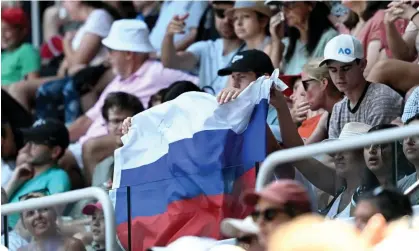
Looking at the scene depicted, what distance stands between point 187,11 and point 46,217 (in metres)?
4.37

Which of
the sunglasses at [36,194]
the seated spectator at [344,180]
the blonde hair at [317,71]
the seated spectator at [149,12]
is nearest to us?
the seated spectator at [344,180]

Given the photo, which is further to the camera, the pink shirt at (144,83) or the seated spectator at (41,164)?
the pink shirt at (144,83)

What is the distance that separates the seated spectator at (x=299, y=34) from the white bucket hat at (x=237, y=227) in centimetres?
306

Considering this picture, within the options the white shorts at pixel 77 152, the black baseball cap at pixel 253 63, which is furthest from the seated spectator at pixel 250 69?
the white shorts at pixel 77 152

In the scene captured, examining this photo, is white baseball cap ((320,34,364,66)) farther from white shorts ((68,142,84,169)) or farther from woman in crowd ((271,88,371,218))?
white shorts ((68,142,84,169))

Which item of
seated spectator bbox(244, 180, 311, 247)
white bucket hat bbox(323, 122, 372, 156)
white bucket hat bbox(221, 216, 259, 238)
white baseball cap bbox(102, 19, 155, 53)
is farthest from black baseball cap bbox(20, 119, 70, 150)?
seated spectator bbox(244, 180, 311, 247)

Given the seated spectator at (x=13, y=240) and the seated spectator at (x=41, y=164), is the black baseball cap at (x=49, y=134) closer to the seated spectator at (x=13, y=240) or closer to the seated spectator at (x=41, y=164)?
the seated spectator at (x=41, y=164)

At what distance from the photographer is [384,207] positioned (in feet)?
16.6

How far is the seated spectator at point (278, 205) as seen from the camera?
513 cm

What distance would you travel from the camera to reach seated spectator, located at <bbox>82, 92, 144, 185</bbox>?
9.54 m

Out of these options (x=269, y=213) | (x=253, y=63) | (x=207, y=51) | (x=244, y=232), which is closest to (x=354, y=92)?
(x=253, y=63)

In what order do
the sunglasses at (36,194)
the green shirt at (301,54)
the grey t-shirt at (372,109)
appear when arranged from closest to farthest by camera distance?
the grey t-shirt at (372,109), the sunglasses at (36,194), the green shirt at (301,54)

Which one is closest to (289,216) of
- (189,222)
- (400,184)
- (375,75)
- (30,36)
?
(400,184)

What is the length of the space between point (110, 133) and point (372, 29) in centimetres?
201
